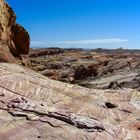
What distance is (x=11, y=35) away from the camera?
29.9 meters

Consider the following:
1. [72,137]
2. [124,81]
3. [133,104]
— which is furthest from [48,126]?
[124,81]

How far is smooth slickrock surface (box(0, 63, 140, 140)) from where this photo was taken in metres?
15.9

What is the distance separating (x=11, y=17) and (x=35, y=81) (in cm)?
1042

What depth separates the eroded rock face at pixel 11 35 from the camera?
2725cm

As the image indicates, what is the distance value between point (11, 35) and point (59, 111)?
14.2 meters

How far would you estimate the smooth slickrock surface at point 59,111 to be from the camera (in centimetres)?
A: 1587

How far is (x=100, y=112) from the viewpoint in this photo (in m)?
19.7

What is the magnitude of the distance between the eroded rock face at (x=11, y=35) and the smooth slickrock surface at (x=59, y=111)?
4.84 m

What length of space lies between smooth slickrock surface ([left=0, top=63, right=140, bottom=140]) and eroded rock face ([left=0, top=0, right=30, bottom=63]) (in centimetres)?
484

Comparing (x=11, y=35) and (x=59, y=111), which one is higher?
(x=11, y=35)

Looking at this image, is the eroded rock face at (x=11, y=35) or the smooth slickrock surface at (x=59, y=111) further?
the eroded rock face at (x=11, y=35)

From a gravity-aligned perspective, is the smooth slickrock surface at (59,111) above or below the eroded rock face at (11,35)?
below

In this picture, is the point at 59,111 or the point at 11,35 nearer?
the point at 59,111

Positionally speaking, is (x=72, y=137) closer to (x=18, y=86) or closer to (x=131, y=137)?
(x=131, y=137)
